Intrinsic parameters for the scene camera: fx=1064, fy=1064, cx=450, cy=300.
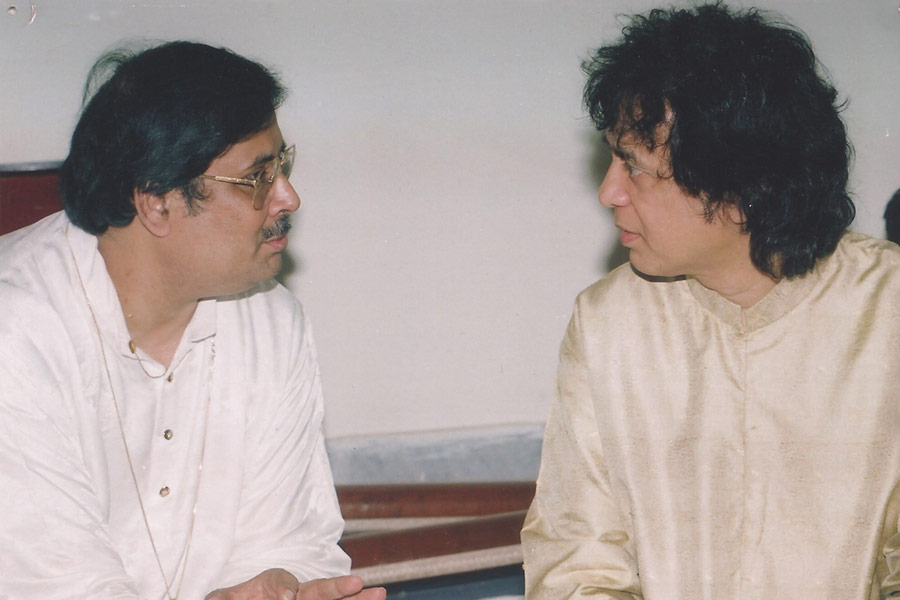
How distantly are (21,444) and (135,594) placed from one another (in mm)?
378

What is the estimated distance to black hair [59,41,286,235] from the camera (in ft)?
7.09

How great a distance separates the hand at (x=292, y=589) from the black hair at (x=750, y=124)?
1.04m

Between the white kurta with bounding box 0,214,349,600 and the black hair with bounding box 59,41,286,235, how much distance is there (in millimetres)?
136

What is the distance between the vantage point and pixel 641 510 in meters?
2.29

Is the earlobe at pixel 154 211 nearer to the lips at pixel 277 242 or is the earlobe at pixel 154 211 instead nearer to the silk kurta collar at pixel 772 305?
the lips at pixel 277 242

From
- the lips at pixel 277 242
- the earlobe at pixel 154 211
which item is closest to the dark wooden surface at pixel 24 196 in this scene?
the earlobe at pixel 154 211

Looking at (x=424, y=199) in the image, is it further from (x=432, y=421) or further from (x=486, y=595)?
(x=486, y=595)

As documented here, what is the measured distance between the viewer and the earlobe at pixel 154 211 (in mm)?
2215

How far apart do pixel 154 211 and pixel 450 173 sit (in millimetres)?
1312

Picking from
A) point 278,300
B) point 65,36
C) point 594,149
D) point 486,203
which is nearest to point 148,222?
point 278,300

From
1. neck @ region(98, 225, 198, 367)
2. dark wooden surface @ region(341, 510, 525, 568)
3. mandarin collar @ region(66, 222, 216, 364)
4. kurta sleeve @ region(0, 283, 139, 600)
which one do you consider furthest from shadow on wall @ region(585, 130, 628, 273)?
kurta sleeve @ region(0, 283, 139, 600)

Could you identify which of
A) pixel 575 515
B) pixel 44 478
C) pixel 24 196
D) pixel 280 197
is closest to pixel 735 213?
pixel 575 515

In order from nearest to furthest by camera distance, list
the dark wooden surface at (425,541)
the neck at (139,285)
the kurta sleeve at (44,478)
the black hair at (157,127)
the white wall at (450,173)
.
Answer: the kurta sleeve at (44,478)
the black hair at (157,127)
the neck at (139,285)
the dark wooden surface at (425,541)
the white wall at (450,173)

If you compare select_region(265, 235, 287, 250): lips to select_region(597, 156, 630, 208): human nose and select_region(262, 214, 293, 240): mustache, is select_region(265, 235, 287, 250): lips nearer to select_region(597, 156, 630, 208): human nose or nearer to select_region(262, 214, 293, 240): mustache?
select_region(262, 214, 293, 240): mustache
